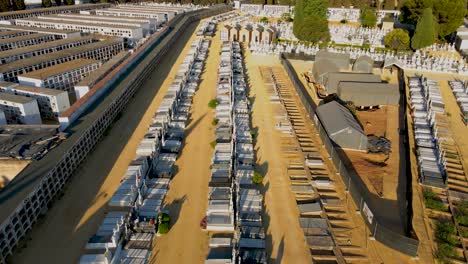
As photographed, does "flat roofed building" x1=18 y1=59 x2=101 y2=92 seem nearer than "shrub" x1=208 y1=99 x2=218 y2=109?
No

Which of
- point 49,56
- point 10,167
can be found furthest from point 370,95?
point 49,56

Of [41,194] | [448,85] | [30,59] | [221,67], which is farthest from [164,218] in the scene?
[448,85]

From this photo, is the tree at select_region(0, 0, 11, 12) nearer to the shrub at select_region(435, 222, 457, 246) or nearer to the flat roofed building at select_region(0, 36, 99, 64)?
the flat roofed building at select_region(0, 36, 99, 64)

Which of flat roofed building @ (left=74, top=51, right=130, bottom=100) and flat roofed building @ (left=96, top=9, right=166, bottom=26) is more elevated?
flat roofed building @ (left=96, top=9, right=166, bottom=26)

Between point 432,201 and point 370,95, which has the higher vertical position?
point 370,95

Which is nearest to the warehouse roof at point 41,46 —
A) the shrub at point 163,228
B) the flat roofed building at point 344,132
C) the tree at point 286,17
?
the shrub at point 163,228

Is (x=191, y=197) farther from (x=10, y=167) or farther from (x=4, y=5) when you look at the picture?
(x=4, y=5)

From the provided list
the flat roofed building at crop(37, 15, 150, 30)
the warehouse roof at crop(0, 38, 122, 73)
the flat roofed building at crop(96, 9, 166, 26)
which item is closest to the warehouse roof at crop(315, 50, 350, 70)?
the warehouse roof at crop(0, 38, 122, 73)
